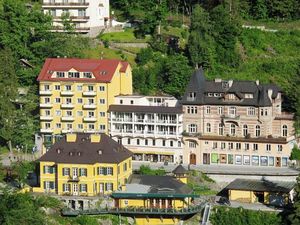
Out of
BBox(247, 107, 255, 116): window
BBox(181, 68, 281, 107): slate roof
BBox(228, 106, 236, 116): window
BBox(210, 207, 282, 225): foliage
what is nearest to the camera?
BBox(210, 207, 282, 225): foliage

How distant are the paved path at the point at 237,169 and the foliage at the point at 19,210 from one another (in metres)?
13.4

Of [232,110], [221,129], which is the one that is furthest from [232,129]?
[232,110]

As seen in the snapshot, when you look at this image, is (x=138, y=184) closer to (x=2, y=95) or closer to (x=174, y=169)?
(x=174, y=169)

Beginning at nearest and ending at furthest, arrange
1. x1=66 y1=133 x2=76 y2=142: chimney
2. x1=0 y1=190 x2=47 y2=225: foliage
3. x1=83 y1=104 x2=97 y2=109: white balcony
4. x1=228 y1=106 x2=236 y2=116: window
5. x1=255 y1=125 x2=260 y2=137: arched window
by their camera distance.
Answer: x1=0 y1=190 x2=47 y2=225: foliage → x1=66 y1=133 x2=76 y2=142: chimney → x1=255 y1=125 x2=260 y2=137: arched window → x1=228 y1=106 x2=236 y2=116: window → x1=83 y1=104 x2=97 y2=109: white balcony

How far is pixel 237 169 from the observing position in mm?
93750

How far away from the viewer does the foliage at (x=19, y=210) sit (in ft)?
265

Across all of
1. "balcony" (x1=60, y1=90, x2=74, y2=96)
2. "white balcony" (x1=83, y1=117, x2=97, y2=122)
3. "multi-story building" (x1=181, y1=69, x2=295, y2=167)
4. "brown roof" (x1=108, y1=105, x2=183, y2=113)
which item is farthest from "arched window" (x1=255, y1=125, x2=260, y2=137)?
"balcony" (x1=60, y1=90, x2=74, y2=96)

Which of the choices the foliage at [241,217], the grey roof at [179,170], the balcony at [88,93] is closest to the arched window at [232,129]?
the grey roof at [179,170]

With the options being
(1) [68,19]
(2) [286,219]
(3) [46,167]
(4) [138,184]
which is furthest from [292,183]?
(1) [68,19]

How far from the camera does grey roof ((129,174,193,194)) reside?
86438 millimetres

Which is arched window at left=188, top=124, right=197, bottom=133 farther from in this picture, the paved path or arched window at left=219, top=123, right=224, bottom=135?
the paved path

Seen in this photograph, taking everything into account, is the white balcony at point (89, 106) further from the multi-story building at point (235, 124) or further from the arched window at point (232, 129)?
the arched window at point (232, 129)

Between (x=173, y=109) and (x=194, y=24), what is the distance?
44.1ft

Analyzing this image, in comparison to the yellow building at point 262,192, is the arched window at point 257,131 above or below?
above
